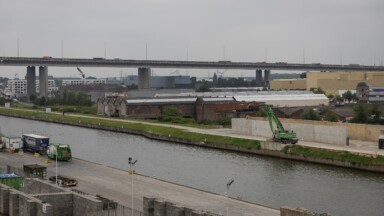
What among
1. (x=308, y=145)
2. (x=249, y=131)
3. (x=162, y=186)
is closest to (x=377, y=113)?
(x=249, y=131)

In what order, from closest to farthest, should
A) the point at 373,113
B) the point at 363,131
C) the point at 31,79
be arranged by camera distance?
the point at 363,131
the point at 373,113
the point at 31,79

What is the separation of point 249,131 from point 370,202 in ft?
61.9

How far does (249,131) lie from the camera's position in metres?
37.3

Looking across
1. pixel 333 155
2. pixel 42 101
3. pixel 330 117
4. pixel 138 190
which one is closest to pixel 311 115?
pixel 330 117

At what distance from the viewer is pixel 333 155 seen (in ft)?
88.6

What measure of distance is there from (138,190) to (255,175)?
6019mm

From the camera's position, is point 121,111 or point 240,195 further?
point 121,111

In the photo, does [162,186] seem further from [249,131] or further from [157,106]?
[157,106]

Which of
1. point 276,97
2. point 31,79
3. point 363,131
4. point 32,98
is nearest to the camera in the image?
point 363,131

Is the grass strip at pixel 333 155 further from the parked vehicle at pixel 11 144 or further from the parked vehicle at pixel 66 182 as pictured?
the parked vehicle at pixel 11 144

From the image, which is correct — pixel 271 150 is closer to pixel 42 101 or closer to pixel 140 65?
pixel 42 101

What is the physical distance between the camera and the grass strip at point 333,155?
2512 centimetres

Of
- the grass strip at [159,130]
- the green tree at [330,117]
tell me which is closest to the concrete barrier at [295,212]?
the grass strip at [159,130]

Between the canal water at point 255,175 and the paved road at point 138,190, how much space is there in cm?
141
